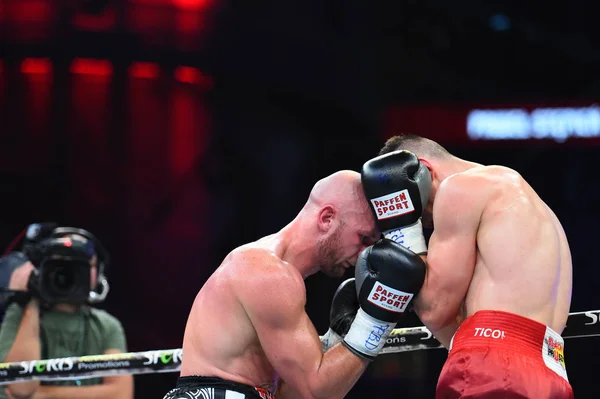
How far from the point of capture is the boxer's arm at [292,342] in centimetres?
258

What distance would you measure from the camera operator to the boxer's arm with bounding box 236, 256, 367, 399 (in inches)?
70.5

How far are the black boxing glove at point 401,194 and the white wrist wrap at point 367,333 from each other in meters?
0.26

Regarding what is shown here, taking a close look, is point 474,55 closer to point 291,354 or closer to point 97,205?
point 97,205

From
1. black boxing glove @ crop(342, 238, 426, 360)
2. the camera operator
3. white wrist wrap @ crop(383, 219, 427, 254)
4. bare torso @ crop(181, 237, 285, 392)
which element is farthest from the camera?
the camera operator

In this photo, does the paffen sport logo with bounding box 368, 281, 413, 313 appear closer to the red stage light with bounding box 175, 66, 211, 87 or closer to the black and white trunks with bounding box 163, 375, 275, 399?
the black and white trunks with bounding box 163, 375, 275, 399

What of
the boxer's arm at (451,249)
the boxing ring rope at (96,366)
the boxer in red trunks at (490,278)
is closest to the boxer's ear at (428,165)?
the boxer in red trunks at (490,278)

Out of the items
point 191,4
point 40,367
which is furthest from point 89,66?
point 40,367

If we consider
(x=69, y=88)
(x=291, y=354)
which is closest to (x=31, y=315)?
(x=291, y=354)

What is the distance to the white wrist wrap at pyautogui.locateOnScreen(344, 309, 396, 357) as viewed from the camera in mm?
2592

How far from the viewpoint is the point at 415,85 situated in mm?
8188

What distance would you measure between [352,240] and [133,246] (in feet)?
16.7

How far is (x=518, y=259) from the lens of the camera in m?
2.30

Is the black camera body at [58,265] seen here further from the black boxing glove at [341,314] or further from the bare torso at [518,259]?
the bare torso at [518,259]

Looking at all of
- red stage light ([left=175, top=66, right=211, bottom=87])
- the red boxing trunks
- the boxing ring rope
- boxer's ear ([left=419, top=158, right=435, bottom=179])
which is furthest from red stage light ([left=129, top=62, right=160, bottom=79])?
the red boxing trunks
